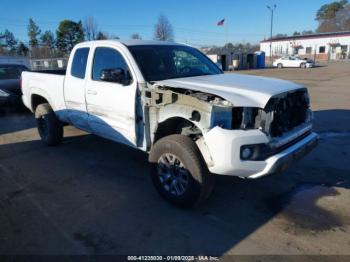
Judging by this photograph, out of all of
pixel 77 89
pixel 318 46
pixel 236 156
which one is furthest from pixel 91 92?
pixel 318 46

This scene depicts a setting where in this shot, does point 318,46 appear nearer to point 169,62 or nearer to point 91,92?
point 169,62

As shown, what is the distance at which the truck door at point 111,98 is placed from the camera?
3939 millimetres

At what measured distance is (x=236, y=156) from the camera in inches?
115

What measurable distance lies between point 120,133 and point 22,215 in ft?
5.22

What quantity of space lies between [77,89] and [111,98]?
1.04 metres

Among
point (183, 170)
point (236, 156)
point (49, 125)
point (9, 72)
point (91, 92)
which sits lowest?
point (183, 170)

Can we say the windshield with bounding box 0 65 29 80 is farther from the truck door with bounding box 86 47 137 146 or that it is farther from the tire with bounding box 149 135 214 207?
the tire with bounding box 149 135 214 207

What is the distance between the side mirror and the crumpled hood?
50cm

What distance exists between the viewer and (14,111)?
1063 cm

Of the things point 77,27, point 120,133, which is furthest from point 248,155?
point 77,27

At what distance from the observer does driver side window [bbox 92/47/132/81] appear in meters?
4.23

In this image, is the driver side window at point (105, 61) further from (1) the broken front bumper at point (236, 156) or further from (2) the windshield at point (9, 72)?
(2) the windshield at point (9, 72)

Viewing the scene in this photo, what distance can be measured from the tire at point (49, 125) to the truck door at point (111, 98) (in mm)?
1417

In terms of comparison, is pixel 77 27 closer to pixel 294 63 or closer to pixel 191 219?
pixel 294 63
